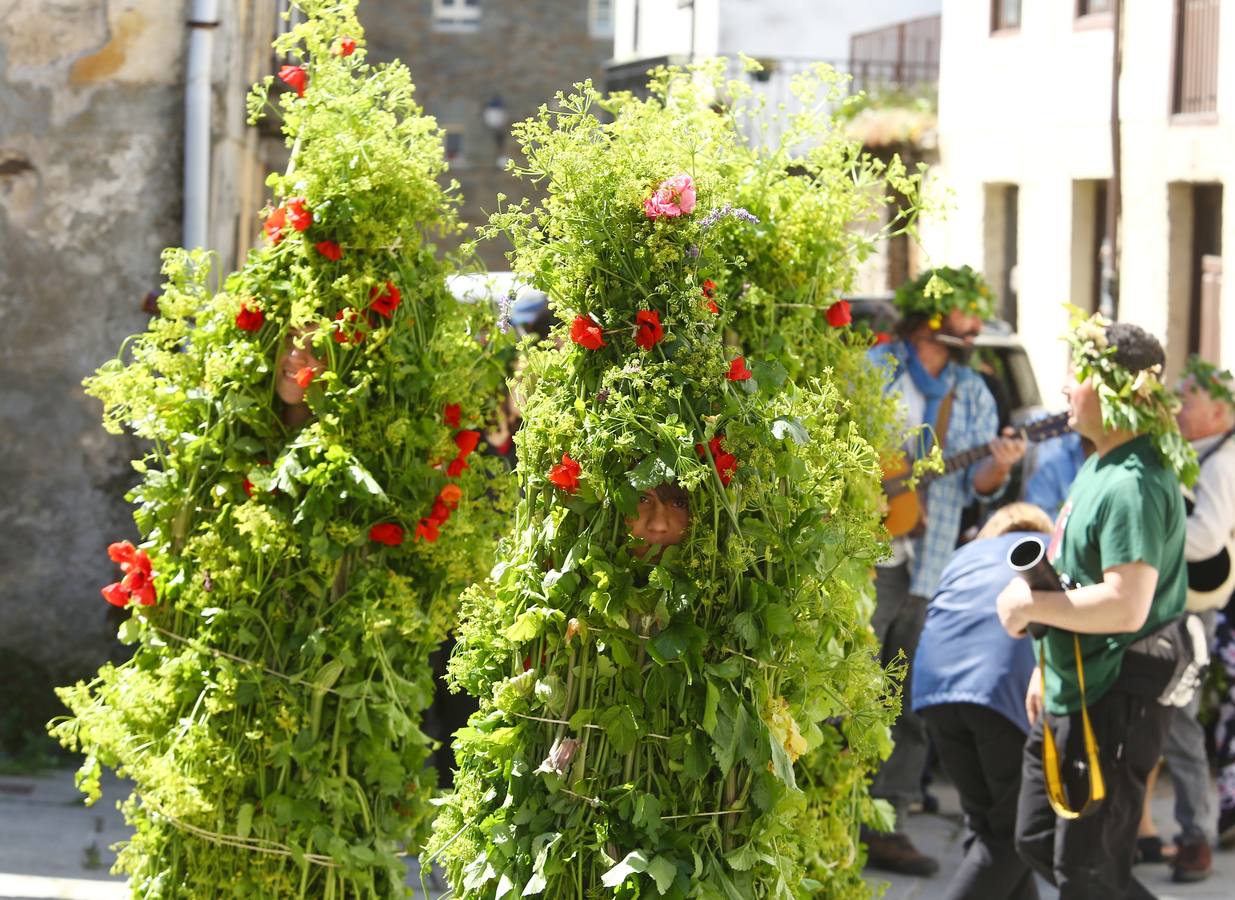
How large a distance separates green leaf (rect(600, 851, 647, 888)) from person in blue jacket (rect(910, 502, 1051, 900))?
96.1 inches

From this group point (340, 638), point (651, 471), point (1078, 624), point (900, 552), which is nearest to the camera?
point (651, 471)

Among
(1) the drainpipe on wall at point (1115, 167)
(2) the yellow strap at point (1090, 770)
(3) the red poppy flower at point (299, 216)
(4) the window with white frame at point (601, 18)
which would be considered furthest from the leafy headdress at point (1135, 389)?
(4) the window with white frame at point (601, 18)

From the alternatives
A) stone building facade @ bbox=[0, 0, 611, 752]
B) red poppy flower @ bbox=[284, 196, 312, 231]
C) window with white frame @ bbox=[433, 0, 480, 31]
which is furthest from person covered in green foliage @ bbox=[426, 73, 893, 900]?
window with white frame @ bbox=[433, 0, 480, 31]

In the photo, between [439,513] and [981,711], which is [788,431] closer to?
[439,513]

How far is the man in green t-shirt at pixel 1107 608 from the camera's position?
4.93 meters

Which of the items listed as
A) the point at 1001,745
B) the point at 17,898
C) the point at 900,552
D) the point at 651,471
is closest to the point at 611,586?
the point at 651,471

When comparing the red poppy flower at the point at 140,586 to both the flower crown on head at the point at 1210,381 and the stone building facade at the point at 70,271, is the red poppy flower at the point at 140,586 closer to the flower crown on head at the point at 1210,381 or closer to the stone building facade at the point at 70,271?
the stone building facade at the point at 70,271

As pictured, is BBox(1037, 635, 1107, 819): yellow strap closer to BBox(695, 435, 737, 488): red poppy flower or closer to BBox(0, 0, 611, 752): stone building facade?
BBox(695, 435, 737, 488): red poppy flower

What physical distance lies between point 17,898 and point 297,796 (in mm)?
2150

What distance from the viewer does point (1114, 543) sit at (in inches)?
194

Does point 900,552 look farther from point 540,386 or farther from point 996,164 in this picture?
point 996,164

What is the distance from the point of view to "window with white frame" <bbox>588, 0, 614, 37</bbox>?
28984 millimetres

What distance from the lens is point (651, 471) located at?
3.23m

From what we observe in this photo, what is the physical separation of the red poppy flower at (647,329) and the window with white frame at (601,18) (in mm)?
26422
